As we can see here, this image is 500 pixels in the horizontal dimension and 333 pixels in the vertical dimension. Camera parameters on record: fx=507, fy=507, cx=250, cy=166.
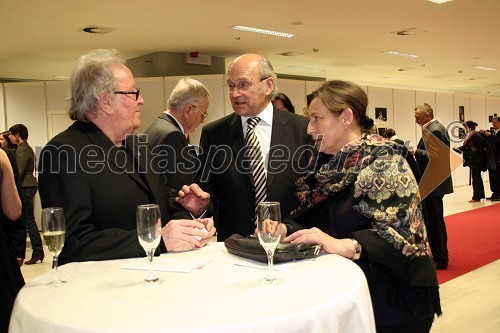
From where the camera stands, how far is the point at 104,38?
9.55m

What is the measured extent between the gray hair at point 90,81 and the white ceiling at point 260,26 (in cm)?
536

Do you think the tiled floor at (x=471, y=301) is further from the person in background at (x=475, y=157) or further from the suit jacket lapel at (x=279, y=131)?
the person in background at (x=475, y=157)

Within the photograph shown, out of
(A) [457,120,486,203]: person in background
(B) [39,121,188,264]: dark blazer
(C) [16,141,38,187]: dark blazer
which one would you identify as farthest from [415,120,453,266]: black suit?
(A) [457,120,486,203]: person in background

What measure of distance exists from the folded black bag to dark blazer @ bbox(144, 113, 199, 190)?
172 centimetres

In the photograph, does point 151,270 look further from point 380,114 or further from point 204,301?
Answer: point 380,114

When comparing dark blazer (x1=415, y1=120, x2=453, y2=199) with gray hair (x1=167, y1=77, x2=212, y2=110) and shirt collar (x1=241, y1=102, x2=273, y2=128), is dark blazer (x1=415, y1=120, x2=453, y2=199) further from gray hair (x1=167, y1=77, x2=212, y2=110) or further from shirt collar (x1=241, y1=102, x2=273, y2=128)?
shirt collar (x1=241, y1=102, x2=273, y2=128)

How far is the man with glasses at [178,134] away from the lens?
3.72 metres

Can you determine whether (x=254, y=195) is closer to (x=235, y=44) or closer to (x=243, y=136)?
(x=243, y=136)

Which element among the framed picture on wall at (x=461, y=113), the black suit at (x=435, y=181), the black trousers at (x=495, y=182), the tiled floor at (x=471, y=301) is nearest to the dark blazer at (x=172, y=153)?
the tiled floor at (x=471, y=301)

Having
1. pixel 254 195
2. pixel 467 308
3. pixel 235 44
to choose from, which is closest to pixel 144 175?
pixel 254 195

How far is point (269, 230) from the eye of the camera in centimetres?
150

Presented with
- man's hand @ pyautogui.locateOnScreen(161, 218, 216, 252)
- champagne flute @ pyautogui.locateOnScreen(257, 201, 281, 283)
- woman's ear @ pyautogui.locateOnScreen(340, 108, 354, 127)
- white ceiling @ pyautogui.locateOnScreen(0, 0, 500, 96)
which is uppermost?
white ceiling @ pyautogui.locateOnScreen(0, 0, 500, 96)

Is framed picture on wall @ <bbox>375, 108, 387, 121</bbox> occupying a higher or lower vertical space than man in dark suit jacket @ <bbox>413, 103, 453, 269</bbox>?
higher

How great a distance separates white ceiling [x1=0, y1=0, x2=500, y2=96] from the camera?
7.65 metres
